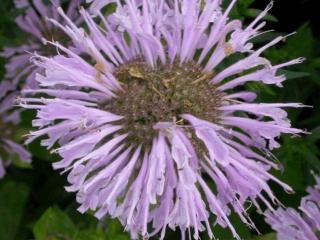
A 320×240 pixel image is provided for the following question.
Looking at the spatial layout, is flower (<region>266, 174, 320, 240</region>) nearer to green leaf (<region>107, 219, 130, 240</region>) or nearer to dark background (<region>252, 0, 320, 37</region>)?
green leaf (<region>107, 219, 130, 240</region>)

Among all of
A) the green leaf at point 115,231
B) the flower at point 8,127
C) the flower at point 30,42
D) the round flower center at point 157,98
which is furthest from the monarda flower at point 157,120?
the flower at point 8,127

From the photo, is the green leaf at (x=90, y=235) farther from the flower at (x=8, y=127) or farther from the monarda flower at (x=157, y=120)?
the flower at (x=8, y=127)

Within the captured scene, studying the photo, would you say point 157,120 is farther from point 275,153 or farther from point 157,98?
point 275,153

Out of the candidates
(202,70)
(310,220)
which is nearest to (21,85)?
(202,70)

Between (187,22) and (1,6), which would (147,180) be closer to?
(187,22)

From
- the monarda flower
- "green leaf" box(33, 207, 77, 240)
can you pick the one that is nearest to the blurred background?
"green leaf" box(33, 207, 77, 240)

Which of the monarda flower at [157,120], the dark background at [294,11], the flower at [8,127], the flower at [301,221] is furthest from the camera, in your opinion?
the flower at [8,127]

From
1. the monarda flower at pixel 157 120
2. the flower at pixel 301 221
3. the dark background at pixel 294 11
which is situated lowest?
the flower at pixel 301 221
